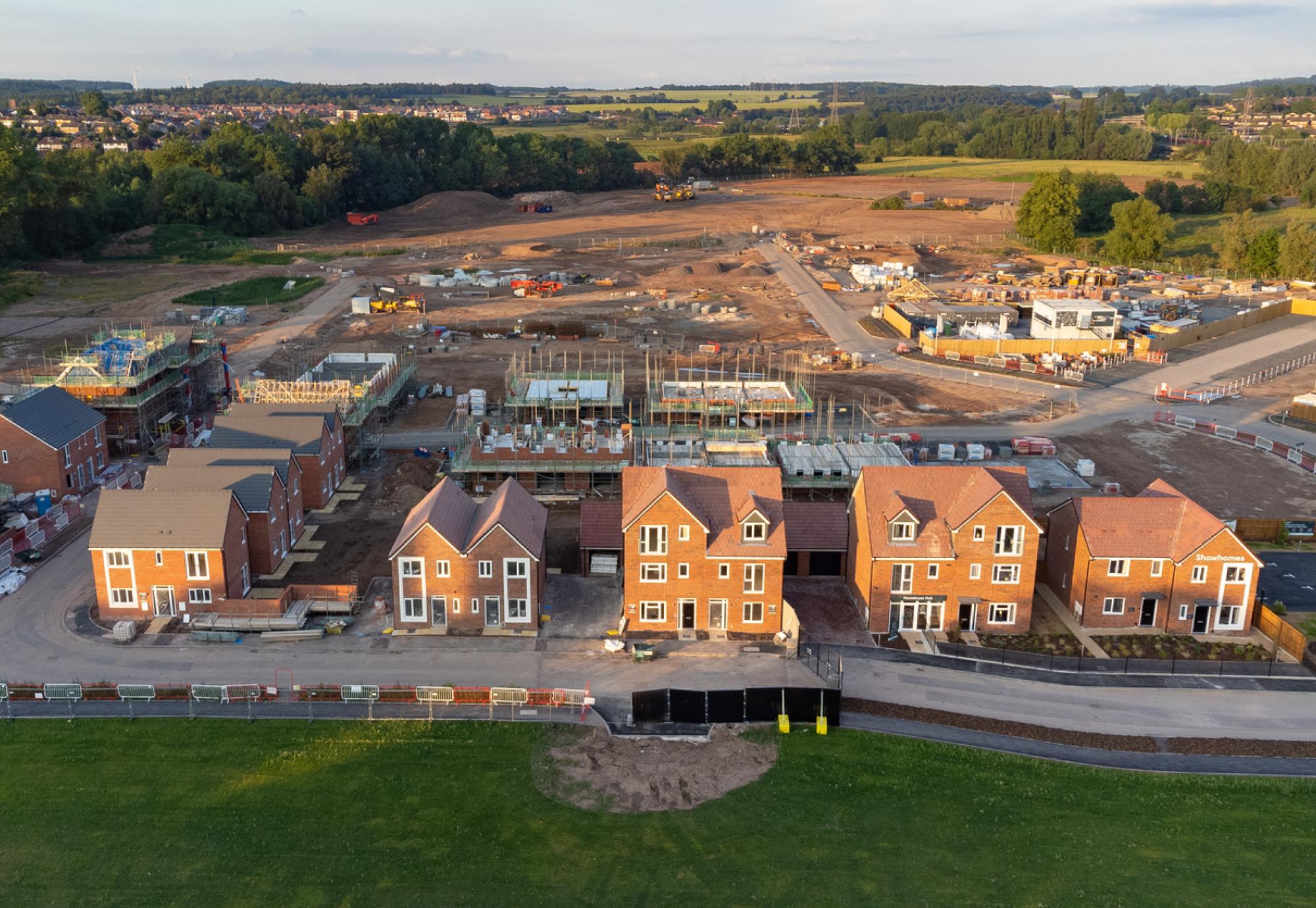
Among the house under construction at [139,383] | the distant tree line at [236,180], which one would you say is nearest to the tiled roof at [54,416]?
the house under construction at [139,383]

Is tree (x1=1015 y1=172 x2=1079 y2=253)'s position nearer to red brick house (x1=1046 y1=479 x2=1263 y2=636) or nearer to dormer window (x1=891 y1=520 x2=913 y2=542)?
red brick house (x1=1046 y1=479 x2=1263 y2=636)

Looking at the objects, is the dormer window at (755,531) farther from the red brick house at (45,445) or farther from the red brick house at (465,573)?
the red brick house at (45,445)

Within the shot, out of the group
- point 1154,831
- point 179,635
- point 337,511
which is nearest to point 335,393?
point 337,511

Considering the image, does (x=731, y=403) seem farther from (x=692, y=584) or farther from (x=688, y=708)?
(x=688, y=708)

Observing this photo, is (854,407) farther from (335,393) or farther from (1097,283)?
(1097,283)

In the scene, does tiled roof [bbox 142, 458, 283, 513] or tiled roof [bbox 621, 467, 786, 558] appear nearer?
tiled roof [bbox 621, 467, 786, 558]

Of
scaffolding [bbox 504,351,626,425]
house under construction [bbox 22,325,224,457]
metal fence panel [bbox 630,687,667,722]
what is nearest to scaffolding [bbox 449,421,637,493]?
scaffolding [bbox 504,351,626,425]
